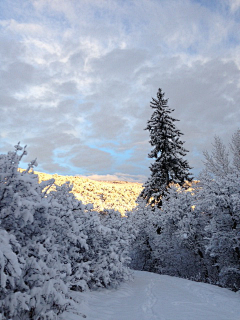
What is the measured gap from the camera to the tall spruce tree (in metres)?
19.9

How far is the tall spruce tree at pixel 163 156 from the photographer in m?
19.9

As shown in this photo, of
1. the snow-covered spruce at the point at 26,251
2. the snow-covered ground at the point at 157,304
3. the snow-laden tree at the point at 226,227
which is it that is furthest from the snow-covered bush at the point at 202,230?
the snow-covered spruce at the point at 26,251

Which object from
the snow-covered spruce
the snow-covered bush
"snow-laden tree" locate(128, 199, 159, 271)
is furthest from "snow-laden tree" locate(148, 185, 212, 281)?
the snow-covered spruce

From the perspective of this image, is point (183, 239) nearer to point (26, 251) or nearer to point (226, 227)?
point (226, 227)

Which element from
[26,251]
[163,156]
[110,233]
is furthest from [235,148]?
[26,251]

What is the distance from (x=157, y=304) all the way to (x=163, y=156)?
1474 cm

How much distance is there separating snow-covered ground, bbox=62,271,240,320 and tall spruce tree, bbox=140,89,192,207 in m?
11.0

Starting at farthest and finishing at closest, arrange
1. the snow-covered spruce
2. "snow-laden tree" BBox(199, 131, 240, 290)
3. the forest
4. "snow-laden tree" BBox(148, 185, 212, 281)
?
1. "snow-laden tree" BBox(148, 185, 212, 281)
2. "snow-laden tree" BBox(199, 131, 240, 290)
3. the forest
4. the snow-covered spruce

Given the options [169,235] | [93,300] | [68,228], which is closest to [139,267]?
[169,235]

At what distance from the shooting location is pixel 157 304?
6.30 meters

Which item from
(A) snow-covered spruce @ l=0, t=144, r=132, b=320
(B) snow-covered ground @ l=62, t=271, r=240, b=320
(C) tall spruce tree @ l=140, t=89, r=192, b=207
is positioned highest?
(C) tall spruce tree @ l=140, t=89, r=192, b=207

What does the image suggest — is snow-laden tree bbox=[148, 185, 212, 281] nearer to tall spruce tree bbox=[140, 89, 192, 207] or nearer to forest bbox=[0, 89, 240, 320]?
forest bbox=[0, 89, 240, 320]

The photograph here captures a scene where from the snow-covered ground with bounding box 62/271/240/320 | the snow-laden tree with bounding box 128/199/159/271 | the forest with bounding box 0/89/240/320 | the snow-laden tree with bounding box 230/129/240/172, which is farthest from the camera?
the snow-laden tree with bounding box 230/129/240/172

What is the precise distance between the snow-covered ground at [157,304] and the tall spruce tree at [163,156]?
1103 centimetres
